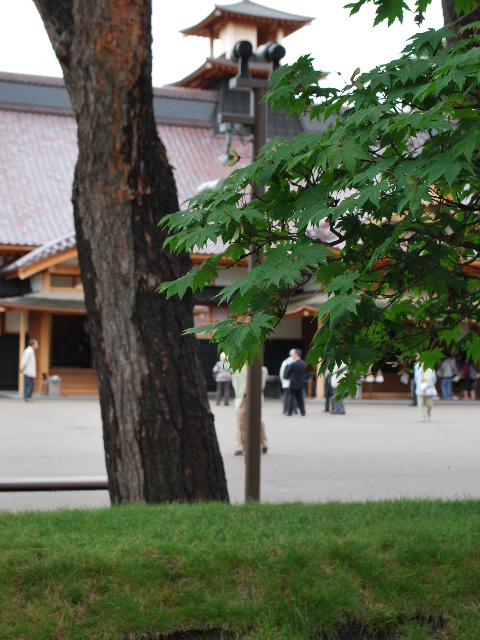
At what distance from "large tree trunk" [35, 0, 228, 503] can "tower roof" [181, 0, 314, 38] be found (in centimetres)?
3642

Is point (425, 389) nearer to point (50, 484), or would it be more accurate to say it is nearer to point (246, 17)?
point (50, 484)

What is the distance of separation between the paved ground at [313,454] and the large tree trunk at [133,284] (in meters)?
1.35

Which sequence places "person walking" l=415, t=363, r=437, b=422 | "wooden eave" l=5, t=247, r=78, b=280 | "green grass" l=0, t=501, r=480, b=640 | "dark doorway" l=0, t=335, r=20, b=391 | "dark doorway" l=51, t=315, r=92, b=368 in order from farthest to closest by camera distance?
"dark doorway" l=51, t=315, r=92, b=368
"dark doorway" l=0, t=335, r=20, b=391
"wooden eave" l=5, t=247, r=78, b=280
"person walking" l=415, t=363, r=437, b=422
"green grass" l=0, t=501, r=480, b=640

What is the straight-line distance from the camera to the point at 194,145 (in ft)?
126

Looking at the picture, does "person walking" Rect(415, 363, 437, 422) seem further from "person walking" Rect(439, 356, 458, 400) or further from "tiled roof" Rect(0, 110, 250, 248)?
"tiled roof" Rect(0, 110, 250, 248)

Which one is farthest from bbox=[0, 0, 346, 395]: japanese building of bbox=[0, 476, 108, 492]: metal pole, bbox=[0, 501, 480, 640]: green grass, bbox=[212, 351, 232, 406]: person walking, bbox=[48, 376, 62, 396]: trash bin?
bbox=[0, 501, 480, 640]: green grass

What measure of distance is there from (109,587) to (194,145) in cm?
3490

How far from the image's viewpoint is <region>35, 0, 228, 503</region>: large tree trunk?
23.5ft

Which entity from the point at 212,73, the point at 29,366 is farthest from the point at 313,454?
the point at 212,73

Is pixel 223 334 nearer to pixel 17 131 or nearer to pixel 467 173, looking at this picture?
pixel 467 173

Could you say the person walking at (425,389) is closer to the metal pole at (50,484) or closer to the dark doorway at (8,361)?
the metal pole at (50,484)

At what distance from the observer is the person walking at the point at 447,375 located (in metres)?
31.8

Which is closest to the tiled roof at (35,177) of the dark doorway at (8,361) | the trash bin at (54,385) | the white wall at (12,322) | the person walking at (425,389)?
the white wall at (12,322)

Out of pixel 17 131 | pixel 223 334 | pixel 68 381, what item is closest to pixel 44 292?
pixel 68 381
